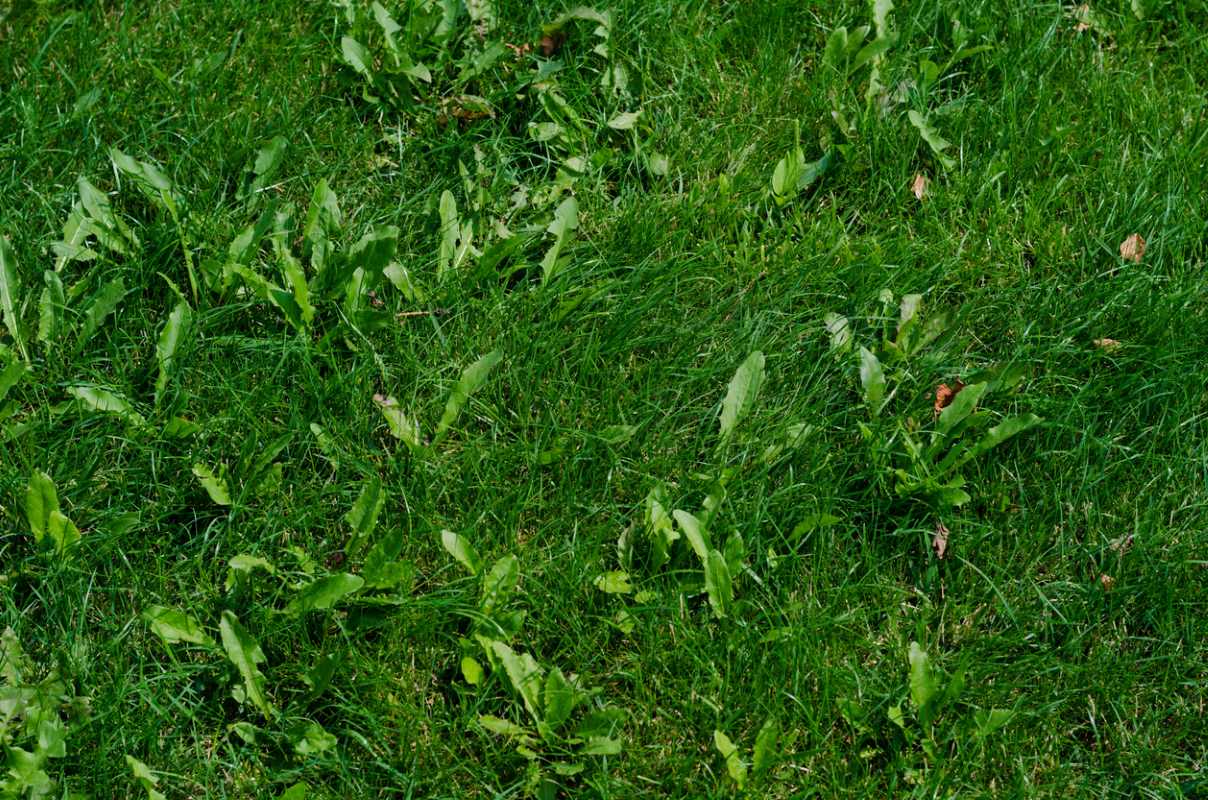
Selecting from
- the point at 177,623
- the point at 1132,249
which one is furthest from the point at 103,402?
the point at 1132,249

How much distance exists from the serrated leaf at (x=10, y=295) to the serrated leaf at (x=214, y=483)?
20.2 inches

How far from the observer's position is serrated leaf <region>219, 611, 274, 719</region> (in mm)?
2529

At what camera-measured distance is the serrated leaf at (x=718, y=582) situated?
2.69 metres

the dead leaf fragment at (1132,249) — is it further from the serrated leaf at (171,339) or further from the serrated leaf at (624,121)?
the serrated leaf at (171,339)

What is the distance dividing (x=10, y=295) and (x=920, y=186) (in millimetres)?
2176

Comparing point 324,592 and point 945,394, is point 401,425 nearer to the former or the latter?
point 324,592

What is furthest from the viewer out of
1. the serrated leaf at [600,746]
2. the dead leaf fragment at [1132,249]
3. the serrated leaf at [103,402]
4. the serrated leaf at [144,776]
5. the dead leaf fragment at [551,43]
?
the dead leaf fragment at [551,43]

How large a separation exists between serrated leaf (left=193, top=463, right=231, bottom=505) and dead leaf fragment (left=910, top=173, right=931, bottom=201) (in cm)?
184

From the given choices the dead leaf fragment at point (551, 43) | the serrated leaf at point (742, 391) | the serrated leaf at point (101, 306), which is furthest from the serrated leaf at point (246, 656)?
the dead leaf fragment at point (551, 43)

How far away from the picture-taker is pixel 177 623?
2.57 metres

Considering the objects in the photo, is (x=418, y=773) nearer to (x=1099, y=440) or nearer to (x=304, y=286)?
(x=304, y=286)

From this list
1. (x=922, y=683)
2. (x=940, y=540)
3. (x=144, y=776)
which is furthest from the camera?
(x=940, y=540)

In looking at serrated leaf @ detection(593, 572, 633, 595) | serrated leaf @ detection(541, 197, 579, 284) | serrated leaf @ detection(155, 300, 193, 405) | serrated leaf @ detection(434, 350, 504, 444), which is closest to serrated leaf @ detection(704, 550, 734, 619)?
serrated leaf @ detection(593, 572, 633, 595)

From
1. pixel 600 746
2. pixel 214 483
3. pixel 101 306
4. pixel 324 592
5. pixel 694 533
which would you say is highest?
pixel 101 306
